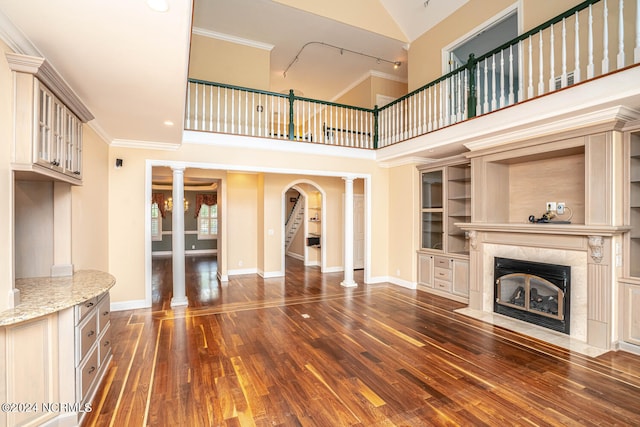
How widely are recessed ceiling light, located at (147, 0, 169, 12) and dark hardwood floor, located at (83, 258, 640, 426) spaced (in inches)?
107

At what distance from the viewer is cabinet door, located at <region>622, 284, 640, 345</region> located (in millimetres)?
3283

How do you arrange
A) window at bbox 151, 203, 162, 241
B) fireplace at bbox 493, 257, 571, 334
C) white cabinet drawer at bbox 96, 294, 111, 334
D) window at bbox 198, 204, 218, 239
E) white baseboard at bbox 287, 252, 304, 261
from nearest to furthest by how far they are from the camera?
white cabinet drawer at bbox 96, 294, 111, 334, fireplace at bbox 493, 257, 571, 334, white baseboard at bbox 287, 252, 304, 261, window at bbox 151, 203, 162, 241, window at bbox 198, 204, 218, 239

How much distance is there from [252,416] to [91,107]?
3.51 meters

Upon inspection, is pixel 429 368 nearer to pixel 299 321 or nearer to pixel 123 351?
pixel 299 321

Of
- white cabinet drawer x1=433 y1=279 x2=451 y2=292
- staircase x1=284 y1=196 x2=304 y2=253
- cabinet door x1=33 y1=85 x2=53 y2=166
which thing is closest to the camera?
cabinet door x1=33 y1=85 x2=53 y2=166

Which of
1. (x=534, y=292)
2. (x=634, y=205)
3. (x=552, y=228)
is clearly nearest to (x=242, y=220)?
(x=534, y=292)

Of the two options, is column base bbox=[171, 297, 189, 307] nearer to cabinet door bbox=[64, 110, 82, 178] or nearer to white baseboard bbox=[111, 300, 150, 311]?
white baseboard bbox=[111, 300, 150, 311]

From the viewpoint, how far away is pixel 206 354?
331cm

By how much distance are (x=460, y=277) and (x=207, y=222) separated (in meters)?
9.72

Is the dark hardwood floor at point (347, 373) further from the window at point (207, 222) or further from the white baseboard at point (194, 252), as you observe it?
the window at point (207, 222)

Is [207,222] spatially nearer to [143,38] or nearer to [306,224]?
[306,224]

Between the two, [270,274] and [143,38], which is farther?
[270,274]

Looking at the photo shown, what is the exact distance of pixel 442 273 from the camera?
5.67 meters

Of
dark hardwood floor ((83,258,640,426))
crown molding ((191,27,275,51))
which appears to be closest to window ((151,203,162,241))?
crown molding ((191,27,275,51))
